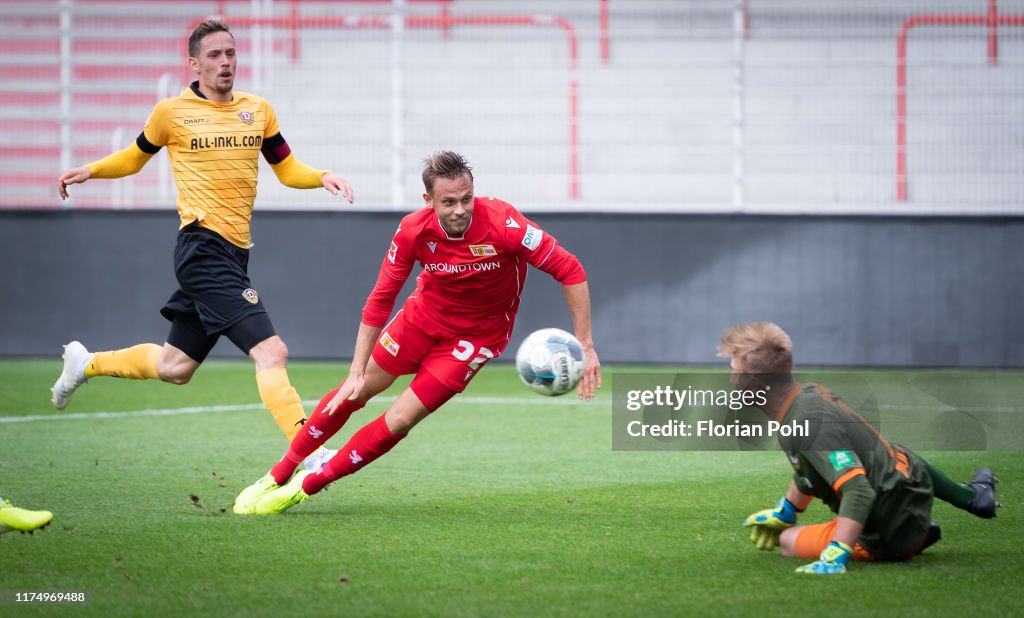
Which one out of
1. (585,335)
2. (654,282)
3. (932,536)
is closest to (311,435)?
(585,335)

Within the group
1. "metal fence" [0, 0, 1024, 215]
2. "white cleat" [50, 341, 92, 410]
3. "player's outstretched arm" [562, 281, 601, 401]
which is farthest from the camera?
"metal fence" [0, 0, 1024, 215]

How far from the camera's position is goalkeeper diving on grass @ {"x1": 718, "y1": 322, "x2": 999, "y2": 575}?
4.48 m

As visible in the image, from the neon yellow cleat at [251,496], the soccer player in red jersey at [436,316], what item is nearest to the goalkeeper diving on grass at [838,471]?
the soccer player in red jersey at [436,316]

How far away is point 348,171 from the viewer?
13422mm

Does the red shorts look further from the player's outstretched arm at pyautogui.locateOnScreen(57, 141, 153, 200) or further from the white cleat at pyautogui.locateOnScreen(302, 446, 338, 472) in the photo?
the player's outstretched arm at pyautogui.locateOnScreen(57, 141, 153, 200)

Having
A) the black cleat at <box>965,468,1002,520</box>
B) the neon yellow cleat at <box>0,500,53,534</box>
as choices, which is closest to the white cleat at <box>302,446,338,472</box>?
the neon yellow cleat at <box>0,500,53,534</box>

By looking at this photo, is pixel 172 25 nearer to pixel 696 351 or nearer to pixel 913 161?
pixel 696 351

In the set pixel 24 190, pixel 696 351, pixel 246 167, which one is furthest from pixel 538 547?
pixel 24 190

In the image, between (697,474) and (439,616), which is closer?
(439,616)

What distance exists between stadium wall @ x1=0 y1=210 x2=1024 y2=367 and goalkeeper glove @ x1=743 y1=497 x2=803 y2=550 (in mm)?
7605

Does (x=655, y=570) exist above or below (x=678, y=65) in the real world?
below

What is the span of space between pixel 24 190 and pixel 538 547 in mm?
10114

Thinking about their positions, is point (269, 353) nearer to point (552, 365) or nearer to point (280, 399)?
point (280, 399)

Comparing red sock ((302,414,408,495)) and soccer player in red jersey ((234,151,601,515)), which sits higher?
soccer player in red jersey ((234,151,601,515))
